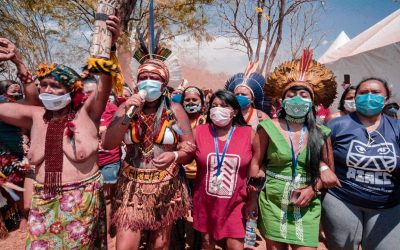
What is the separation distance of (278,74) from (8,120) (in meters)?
2.30

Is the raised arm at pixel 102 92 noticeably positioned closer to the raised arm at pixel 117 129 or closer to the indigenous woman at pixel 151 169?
the raised arm at pixel 117 129

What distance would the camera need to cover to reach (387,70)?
28.8 feet

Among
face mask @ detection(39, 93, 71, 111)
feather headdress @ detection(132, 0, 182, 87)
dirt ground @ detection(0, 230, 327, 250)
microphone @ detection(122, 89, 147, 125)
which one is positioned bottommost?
dirt ground @ detection(0, 230, 327, 250)

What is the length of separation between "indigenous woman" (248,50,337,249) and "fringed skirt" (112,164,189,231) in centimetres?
74

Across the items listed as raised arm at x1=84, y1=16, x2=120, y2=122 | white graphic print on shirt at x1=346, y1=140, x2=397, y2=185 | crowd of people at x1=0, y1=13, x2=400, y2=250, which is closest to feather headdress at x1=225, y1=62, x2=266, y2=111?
crowd of people at x1=0, y1=13, x2=400, y2=250

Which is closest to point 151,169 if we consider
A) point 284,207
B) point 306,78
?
point 284,207

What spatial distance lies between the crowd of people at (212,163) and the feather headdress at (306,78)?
0.03 feet

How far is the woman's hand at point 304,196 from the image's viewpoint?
2.58 meters

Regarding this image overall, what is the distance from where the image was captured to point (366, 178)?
8.57ft

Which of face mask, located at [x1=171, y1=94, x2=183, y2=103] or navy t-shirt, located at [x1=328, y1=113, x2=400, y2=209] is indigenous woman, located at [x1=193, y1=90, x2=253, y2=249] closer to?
navy t-shirt, located at [x1=328, y1=113, x2=400, y2=209]

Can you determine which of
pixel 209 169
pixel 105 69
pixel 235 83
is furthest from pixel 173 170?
pixel 235 83

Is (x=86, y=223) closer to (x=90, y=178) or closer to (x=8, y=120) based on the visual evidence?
(x=90, y=178)

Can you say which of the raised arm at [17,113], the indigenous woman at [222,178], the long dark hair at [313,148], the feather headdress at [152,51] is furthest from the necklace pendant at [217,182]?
the raised arm at [17,113]

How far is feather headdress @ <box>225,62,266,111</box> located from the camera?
4.41m
